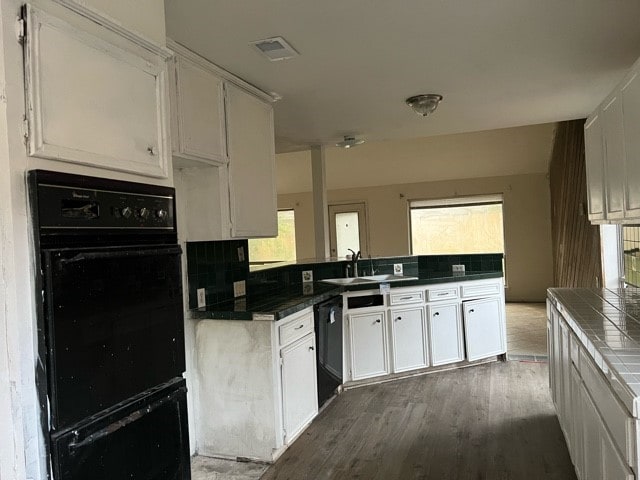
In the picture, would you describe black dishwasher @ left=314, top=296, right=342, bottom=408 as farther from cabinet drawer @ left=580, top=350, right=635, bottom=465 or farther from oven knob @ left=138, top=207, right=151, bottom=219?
oven knob @ left=138, top=207, right=151, bottom=219

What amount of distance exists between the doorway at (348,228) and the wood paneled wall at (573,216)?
10.4 ft

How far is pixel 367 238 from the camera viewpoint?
8.51m

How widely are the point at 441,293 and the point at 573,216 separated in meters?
2.59

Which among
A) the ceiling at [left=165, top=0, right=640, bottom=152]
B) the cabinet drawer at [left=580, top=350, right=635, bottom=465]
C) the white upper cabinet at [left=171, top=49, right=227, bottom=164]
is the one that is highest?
the ceiling at [left=165, top=0, right=640, bottom=152]

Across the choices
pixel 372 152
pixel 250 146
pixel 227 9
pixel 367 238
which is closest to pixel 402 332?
pixel 250 146

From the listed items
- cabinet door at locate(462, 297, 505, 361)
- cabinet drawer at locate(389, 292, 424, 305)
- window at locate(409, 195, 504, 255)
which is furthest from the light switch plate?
window at locate(409, 195, 504, 255)

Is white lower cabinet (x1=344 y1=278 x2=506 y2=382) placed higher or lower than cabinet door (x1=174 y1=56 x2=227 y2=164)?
lower

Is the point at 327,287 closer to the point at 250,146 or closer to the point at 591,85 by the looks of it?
the point at 250,146

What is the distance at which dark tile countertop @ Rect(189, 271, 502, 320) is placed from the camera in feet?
8.91

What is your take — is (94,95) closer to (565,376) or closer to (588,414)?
(588,414)

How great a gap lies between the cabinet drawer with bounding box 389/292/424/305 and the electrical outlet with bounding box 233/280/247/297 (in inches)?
52.1

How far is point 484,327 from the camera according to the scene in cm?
446

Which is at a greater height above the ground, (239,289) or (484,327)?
(239,289)

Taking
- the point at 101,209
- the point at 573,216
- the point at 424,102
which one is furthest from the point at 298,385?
the point at 573,216
